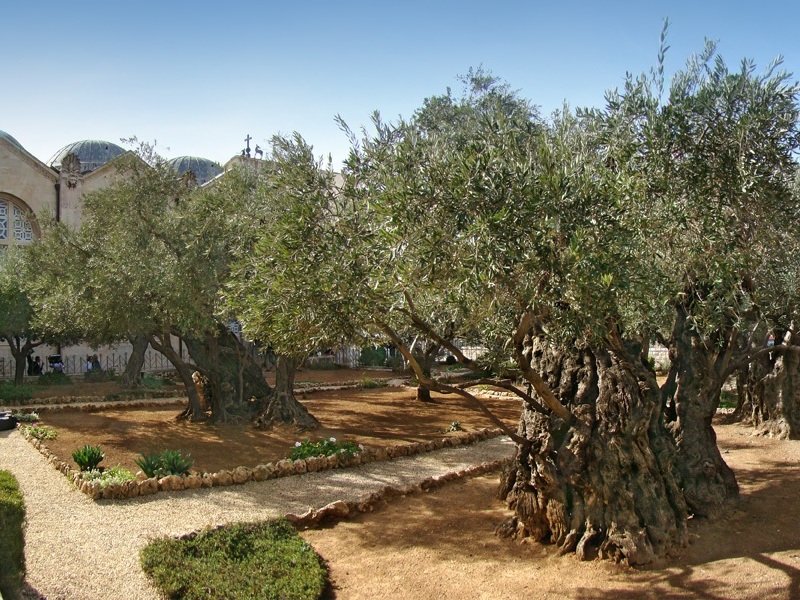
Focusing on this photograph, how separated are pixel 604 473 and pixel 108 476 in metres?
8.12

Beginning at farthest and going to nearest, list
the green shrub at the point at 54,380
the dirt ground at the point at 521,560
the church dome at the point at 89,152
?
the church dome at the point at 89,152 → the green shrub at the point at 54,380 → the dirt ground at the point at 521,560

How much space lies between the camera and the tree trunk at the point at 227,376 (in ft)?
57.2

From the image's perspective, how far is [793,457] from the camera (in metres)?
12.8

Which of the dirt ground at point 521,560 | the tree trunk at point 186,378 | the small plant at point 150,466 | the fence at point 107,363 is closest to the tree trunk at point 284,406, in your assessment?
the tree trunk at point 186,378

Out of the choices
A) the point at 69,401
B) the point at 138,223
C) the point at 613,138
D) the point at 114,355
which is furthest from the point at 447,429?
the point at 114,355

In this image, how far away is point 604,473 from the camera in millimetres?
7887

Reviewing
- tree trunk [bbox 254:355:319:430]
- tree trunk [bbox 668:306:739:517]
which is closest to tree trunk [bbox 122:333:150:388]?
tree trunk [bbox 254:355:319:430]

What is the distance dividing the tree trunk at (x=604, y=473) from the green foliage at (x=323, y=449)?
5138 mm

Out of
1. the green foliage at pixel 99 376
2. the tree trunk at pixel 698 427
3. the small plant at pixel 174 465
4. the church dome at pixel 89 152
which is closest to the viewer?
the tree trunk at pixel 698 427

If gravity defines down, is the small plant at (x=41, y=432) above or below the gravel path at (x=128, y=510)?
above

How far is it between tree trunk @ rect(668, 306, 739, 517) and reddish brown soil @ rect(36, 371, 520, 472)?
152 inches

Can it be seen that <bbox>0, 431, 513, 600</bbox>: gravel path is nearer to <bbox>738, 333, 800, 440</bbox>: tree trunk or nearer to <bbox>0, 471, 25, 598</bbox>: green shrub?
<bbox>0, 471, 25, 598</bbox>: green shrub

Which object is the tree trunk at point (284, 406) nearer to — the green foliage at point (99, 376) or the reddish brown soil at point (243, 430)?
the reddish brown soil at point (243, 430)

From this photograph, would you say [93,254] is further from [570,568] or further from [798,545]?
[798,545]
